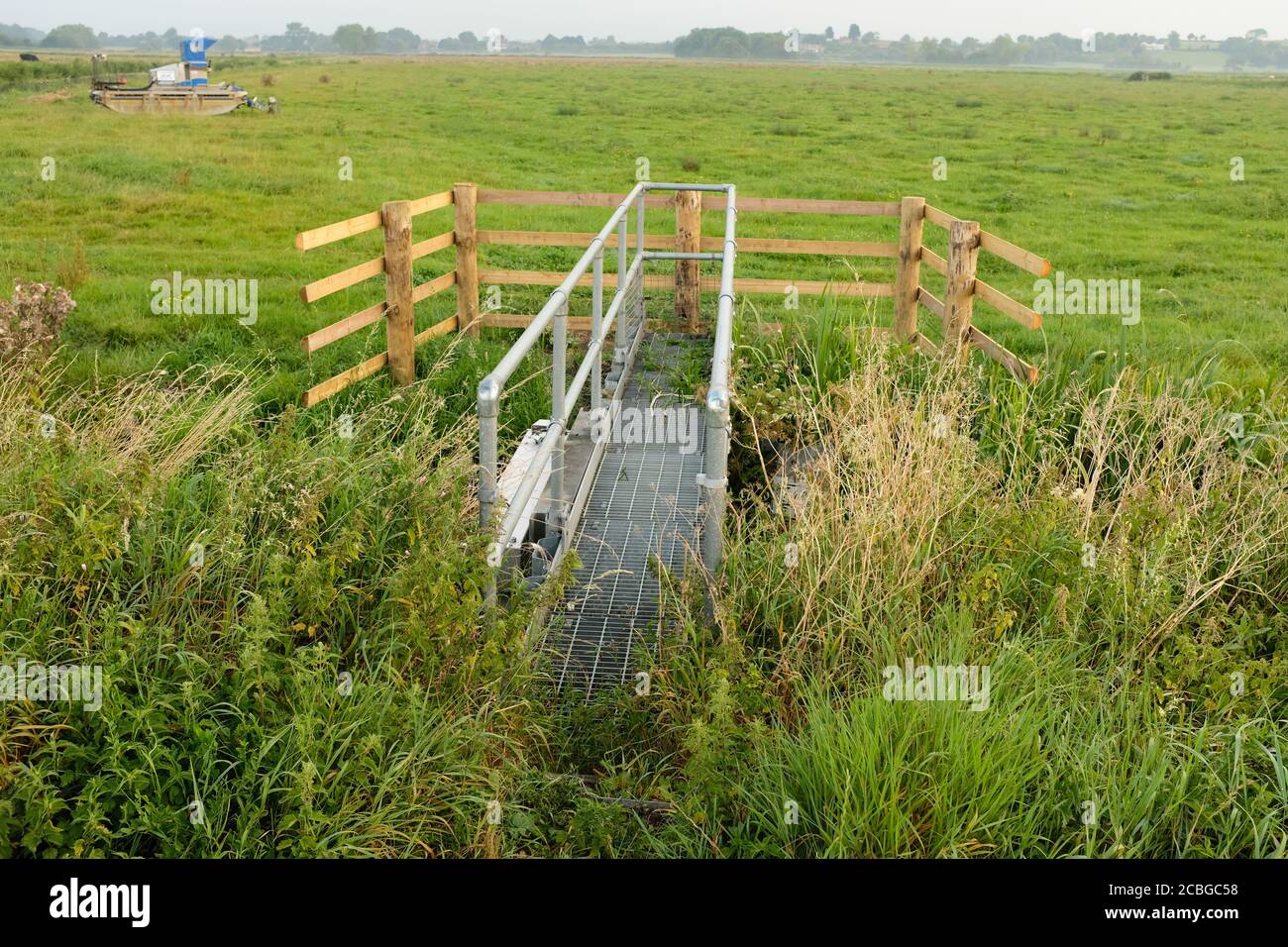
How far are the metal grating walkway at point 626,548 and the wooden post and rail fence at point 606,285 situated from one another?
1368 mm

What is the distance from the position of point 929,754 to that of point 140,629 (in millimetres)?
2333

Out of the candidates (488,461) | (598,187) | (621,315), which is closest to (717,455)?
(488,461)

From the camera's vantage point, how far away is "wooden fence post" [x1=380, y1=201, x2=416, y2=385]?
860cm

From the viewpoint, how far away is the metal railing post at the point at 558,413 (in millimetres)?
5086

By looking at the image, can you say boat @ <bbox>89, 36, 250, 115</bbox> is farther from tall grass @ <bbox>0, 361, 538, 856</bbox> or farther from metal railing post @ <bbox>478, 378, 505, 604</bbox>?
metal railing post @ <bbox>478, 378, 505, 604</bbox>

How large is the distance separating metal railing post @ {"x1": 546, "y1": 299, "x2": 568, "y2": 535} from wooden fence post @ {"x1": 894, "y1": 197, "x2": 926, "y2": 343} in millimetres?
4983

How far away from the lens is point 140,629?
11.6 feet

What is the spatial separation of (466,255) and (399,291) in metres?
1.44

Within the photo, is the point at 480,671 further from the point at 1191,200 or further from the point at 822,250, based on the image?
the point at 1191,200

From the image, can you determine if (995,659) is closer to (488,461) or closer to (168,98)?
(488,461)

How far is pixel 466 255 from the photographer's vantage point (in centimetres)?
1007

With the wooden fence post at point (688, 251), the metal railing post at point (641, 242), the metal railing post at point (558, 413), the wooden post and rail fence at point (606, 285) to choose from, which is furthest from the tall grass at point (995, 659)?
the wooden fence post at point (688, 251)

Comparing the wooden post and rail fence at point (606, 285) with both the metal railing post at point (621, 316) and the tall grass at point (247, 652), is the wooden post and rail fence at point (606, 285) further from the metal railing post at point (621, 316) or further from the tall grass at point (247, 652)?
the tall grass at point (247, 652)

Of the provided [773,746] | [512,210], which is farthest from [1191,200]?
[773,746]
